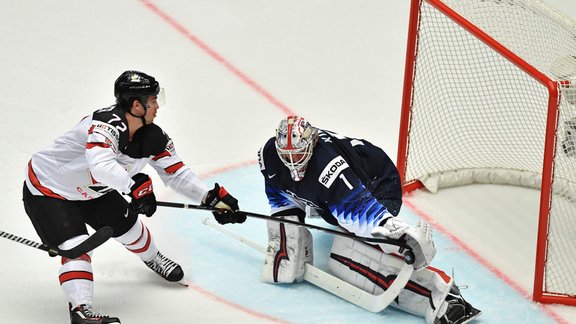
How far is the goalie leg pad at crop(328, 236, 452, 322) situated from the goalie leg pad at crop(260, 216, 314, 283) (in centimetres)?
12

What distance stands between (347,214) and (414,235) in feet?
0.95

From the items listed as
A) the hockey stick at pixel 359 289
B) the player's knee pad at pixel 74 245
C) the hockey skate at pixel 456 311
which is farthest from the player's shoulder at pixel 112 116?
the hockey skate at pixel 456 311

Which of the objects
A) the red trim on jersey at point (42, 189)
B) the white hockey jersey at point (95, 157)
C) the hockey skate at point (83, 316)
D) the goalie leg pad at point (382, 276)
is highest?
the white hockey jersey at point (95, 157)

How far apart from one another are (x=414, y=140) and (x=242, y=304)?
1378 mm

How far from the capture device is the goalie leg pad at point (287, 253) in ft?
15.0

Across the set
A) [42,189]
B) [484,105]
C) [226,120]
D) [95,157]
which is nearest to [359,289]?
[95,157]

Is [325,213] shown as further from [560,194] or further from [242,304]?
[560,194]

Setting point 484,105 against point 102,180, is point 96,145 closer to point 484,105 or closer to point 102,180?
point 102,180

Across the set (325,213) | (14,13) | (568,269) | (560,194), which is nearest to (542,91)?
(560,194)

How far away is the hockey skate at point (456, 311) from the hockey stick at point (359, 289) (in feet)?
0.63

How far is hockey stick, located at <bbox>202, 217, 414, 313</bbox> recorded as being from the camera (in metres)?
4.33

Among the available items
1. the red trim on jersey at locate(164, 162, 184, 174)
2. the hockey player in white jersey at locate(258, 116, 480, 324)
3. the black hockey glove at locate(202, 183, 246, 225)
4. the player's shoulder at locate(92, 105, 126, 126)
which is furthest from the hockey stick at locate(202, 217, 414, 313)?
the player's shoulder at locate(92, 105, 126, 126)

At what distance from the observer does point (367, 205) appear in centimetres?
429

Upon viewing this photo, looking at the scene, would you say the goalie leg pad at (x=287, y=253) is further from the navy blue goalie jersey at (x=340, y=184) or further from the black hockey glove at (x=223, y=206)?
the black hockey glove at (x=223, y=206)
